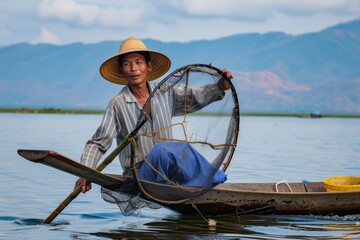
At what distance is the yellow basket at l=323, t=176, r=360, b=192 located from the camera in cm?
804

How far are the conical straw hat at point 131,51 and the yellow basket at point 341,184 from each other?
2.37 m

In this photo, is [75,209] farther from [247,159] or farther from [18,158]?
[247,159]

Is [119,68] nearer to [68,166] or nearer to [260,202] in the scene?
[68,166]

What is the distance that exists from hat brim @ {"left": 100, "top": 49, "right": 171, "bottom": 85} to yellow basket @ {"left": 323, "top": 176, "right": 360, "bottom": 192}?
237cm

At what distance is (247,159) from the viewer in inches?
704

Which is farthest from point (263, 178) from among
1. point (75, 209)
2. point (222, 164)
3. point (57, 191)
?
point (222, 164)

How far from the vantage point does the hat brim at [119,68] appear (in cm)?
680

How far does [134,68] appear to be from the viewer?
665 cm

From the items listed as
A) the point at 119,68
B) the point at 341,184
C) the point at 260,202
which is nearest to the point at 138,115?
the point at 119,68

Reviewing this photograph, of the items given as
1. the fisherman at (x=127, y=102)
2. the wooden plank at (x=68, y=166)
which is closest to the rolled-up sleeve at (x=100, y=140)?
the fisherman at (x=127, y=102)

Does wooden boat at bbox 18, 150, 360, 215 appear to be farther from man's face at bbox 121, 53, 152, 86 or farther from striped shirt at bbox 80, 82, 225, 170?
man's face at bbox 121, 53, 152, 86

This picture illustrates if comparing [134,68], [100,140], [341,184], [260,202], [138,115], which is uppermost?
[134,68]

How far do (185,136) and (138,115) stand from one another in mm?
494

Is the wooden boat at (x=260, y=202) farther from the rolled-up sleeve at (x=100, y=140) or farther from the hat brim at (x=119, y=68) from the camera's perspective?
the hat brim at (x=119, y=68)
